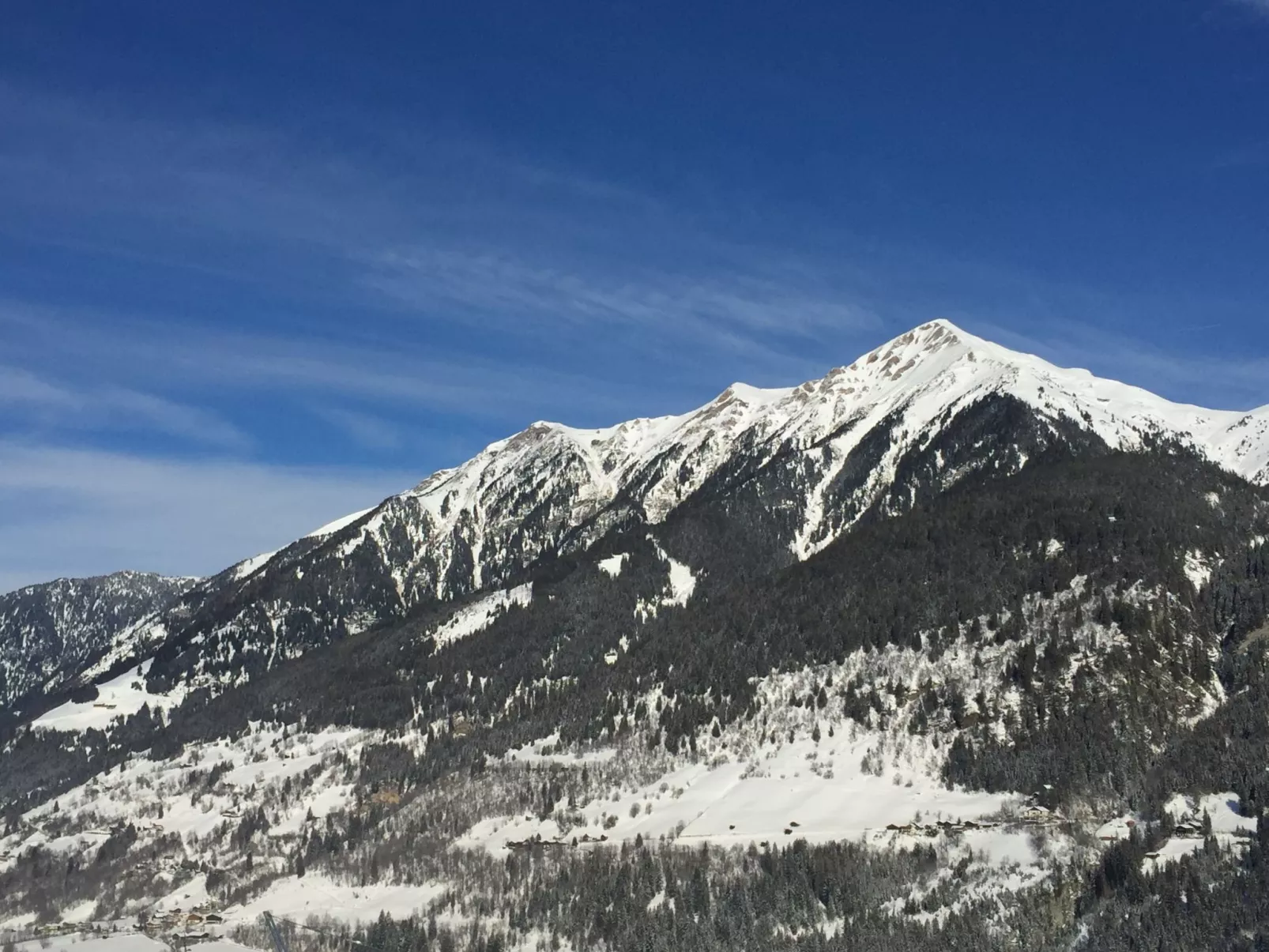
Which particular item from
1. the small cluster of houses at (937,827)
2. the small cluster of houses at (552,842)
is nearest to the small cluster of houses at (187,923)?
the small cluster of houses at (552,842)

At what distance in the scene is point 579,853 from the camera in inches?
7141

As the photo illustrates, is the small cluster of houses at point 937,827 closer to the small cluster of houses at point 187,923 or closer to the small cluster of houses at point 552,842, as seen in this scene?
the small cluster of houses at point 552,842

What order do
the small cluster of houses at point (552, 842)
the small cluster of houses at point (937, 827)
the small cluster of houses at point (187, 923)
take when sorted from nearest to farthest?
the small cluster of houses at point (937, 827) < the small cluster of houses at point (187, 923) < the small cluster of houses at point (552, 842)

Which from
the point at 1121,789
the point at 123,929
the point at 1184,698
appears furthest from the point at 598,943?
the point at 1184,698

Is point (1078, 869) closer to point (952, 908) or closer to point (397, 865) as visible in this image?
point (952, 908)

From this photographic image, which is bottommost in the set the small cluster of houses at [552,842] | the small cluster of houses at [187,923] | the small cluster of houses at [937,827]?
the small cluster of houses at [187,923]

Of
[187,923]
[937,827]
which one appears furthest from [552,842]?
[937,827]

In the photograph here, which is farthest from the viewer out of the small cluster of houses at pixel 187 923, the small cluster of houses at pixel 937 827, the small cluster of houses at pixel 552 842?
the small cluster of houses at pixel 552 842

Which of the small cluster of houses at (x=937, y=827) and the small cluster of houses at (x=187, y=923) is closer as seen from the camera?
the small cluster of houses at (x=937, y=827)

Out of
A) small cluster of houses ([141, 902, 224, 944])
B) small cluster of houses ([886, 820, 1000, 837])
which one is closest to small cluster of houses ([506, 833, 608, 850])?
small cluster of houses ([886, 820, 1000, 837])

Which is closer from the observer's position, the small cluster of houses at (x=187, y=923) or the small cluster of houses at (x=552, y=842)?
the small cluster of houses at (x=187, y=923)

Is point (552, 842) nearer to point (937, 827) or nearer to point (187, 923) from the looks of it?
point (187, 923)

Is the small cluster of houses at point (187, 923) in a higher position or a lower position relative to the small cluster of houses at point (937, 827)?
lower

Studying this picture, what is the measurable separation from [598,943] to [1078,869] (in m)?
61.0
